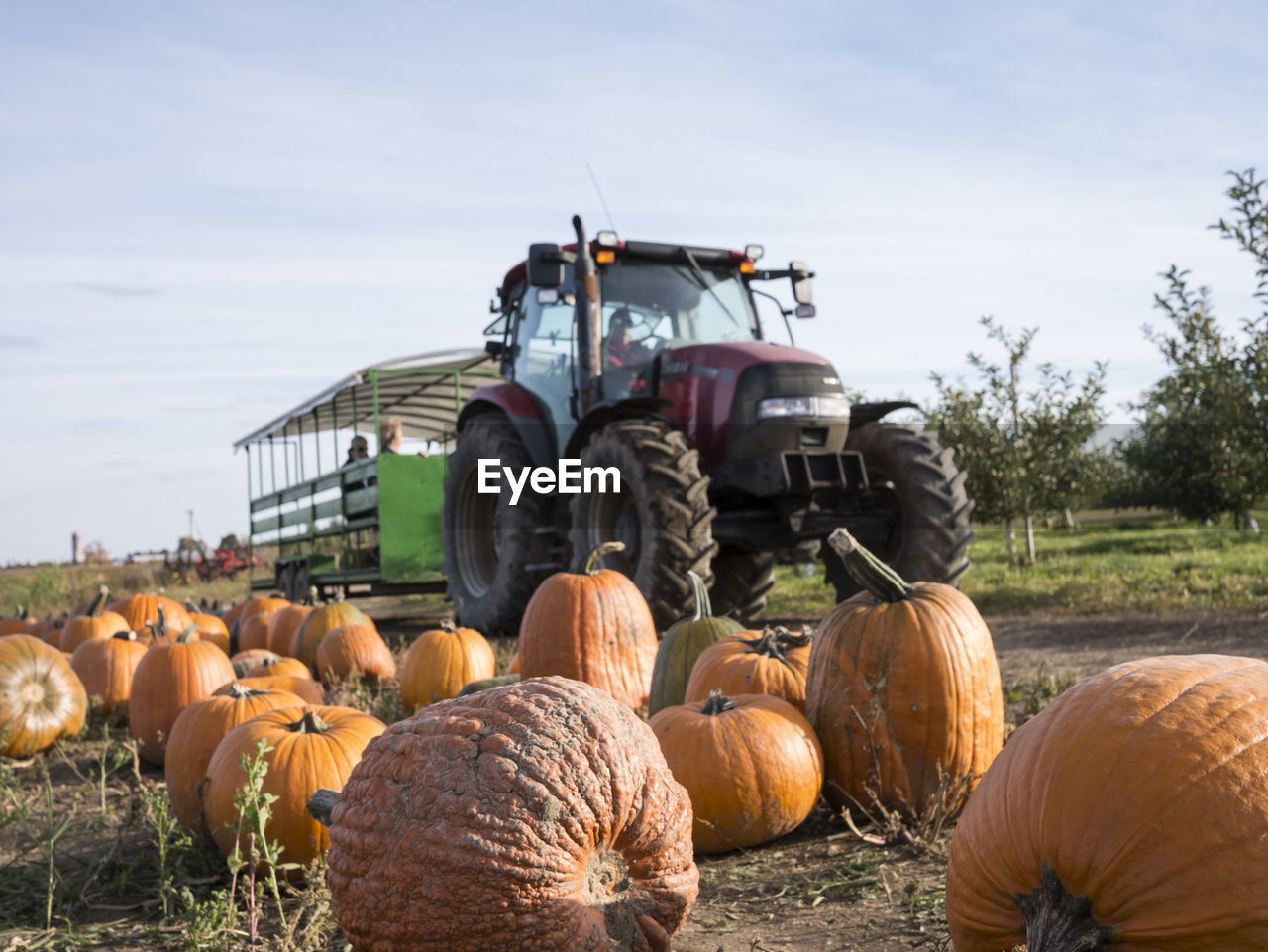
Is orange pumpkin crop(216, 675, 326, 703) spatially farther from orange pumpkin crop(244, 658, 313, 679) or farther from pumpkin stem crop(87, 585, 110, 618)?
pumpkin stem crop(87, 585, 110, 618)

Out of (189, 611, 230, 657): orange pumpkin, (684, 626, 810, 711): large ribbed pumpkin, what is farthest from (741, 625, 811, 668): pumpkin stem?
(189, 611, 230, 657): orange pumpkin

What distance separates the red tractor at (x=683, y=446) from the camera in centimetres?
704

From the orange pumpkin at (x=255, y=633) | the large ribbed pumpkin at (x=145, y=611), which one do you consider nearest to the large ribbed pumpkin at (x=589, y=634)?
the orange pumpkin at (x=255, y=633)

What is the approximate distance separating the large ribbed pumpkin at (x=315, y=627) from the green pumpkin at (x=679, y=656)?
3050mm

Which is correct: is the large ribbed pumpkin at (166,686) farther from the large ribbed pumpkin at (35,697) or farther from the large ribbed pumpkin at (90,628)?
the large ribbed pumpkin at (90,628)

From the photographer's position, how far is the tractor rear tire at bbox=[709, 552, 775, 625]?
8664 millimetres

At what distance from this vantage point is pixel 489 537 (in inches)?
412

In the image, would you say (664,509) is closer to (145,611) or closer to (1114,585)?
(145,611)

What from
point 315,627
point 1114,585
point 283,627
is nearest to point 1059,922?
point 315,627

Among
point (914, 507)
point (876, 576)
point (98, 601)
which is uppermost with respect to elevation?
point (914, 507)

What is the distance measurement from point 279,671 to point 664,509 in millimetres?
2585

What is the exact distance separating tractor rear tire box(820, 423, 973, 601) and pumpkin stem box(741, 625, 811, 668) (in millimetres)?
3642

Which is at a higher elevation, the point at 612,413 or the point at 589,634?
the point at 612,413

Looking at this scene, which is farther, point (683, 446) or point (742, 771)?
point (683, 446)
